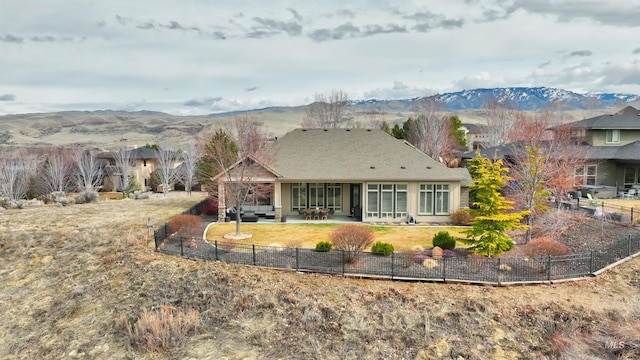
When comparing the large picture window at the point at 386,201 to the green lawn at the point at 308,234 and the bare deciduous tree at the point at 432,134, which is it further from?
the bare deciduous tree at the point at 432,134

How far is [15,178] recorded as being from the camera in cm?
4788

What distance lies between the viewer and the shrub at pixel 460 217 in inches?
1109

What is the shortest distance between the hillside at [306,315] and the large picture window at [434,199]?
11.7 meters

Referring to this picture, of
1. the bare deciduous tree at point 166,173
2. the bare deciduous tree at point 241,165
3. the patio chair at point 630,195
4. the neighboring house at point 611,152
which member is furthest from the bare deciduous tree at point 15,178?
the patio chair at point 630,195

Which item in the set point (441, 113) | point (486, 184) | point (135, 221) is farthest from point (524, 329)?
point (441, 113)

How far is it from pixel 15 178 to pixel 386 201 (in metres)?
41.8

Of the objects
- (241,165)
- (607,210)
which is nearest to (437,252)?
(607,210)

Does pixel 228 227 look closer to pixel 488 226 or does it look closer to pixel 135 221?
pixel 135 221

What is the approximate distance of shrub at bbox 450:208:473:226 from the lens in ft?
92.4

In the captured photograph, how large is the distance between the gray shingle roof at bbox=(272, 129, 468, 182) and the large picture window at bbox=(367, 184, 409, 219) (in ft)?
2.32

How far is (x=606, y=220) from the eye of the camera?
80.7 feet

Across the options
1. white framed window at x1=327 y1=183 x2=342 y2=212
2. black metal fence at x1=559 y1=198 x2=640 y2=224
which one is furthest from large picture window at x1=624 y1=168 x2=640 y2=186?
white framed window at x1=327 y1=183 x2=342 y2=212

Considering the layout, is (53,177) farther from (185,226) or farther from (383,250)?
(383,250)

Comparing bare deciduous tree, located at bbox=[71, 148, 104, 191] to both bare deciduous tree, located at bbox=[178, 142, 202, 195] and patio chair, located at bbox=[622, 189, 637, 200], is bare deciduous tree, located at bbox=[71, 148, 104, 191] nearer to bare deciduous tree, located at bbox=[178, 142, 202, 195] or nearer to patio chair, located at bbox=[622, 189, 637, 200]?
bare deciduous tree, located at bbox=[178, 142, 202, 195]
